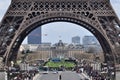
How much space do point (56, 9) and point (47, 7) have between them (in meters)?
1.05

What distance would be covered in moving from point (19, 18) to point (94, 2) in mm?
8634

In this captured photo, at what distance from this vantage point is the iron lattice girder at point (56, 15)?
2421 inches

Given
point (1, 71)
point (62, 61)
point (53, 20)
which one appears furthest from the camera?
point (62, 61)

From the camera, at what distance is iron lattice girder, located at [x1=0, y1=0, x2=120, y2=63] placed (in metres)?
61.5

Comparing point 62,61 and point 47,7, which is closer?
point 47,7

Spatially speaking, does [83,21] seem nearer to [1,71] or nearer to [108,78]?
[108,78]

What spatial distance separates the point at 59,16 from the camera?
62875 millimetres

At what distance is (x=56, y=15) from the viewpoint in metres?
62.8

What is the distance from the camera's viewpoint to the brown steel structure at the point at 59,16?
2421 inches

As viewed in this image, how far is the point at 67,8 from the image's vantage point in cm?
6250

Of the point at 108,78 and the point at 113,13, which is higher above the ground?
the point at 113,13

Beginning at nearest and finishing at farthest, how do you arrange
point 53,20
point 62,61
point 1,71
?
point 1,71, point 53,20, point 62,61

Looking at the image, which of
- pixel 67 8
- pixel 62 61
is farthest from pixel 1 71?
pixel 62 61

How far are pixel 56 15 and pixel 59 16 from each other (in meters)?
0.38
